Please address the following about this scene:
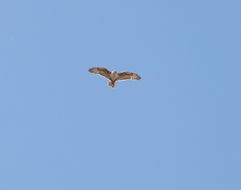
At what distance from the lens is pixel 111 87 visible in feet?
228

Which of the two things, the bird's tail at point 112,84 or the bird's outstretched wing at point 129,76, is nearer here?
the bird's tail at point 112,84

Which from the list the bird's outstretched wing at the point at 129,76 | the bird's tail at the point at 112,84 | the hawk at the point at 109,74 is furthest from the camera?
the bird's outstretched wing at the point at 129,76

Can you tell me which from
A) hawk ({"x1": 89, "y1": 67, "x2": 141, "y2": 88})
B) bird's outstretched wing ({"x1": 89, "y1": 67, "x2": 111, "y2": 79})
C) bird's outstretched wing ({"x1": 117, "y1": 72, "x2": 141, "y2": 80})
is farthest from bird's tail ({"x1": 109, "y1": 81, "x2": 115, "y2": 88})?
bird's outstretched wing ({"x1": 117, "y1": 72, "x2": 141, "y2": 80})

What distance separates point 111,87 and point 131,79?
144 inches

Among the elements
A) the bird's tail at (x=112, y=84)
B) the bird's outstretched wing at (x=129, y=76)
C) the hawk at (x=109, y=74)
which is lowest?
the bird's tail at (x=112, y=84)

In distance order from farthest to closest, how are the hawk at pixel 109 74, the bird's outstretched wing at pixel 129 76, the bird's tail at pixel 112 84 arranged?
the bird's outstretched wing at pixel 129 76 < the hawk at pixel 109 74 < the bird's tail at pixel 112 84

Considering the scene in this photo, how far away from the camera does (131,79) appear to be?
72.3 meters

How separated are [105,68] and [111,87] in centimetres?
231

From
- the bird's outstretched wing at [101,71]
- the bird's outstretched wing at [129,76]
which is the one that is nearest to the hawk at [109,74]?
the bird's outstretched wing at [101,71]

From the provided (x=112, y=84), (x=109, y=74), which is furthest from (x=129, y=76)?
(x=112, y=84)

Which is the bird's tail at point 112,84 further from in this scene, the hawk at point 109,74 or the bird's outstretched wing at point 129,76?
the bird's outstretched wing at point 129,76

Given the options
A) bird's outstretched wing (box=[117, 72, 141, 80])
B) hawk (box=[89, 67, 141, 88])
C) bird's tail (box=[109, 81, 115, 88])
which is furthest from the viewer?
bird's outstretched wing (box=[117, 72, 141, 80])

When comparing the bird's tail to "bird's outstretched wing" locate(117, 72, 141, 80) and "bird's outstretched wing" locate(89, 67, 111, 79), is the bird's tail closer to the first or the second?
"bird's outstretched wing" locate(89, 67, 111, 79)

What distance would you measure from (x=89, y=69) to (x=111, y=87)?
3.09 meters
